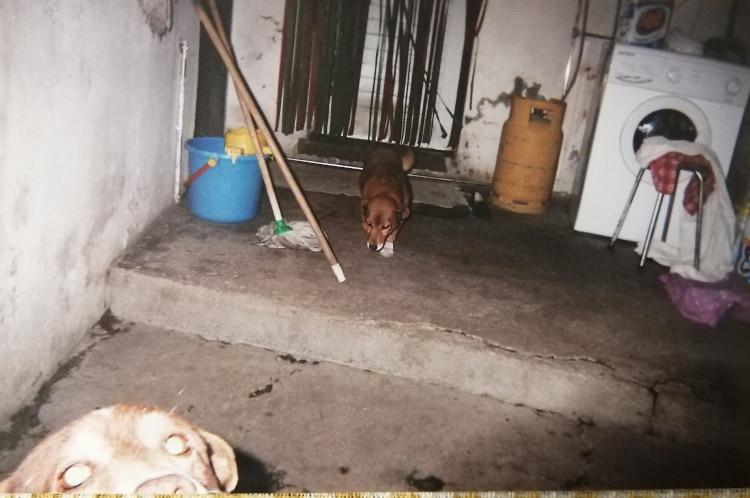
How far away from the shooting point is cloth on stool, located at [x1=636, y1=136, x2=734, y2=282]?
111 inches

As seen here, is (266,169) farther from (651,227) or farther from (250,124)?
(651,227)

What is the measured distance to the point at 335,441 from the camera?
6.00 feet

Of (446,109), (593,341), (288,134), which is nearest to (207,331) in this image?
(593,341)

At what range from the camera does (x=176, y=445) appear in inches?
39.2

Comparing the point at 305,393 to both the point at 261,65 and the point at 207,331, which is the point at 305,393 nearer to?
the point at 207,331

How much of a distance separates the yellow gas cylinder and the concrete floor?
1.38 metres

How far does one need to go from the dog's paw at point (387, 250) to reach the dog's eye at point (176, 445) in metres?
1.84

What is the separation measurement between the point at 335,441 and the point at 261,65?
3.30m

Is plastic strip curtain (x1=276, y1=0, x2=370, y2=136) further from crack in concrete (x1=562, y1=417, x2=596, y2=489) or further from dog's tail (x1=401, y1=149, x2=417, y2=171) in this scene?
crack in concrete (x1=562, y1=417, x2=596, y2=489)

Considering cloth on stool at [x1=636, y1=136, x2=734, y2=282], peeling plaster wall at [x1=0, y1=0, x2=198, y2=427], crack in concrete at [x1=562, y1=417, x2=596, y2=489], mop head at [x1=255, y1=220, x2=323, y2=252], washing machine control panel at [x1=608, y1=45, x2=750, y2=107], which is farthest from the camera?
washing machine control panel at [x1=608, y1=45, x2=750, y2=107]

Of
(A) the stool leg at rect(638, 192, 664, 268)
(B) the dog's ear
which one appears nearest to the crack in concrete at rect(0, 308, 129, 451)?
(B) the dog's ear

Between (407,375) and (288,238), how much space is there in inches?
38.2

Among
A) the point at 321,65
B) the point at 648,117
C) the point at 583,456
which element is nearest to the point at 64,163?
the point at 583,456

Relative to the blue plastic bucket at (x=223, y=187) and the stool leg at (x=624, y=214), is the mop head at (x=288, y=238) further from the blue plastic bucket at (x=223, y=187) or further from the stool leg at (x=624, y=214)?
the stool leg at (x=624, y=214)
